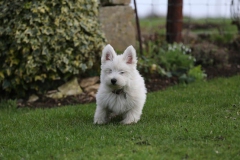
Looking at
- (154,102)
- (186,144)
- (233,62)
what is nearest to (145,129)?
(186,144)

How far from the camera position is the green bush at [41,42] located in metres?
8.83

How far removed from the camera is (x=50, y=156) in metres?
5.35

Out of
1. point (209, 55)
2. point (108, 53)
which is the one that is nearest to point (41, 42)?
point (108, 53)

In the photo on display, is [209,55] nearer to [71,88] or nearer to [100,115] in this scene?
[71,88]

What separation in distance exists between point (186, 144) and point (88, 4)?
16.1 ft

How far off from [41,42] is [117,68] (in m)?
2.74

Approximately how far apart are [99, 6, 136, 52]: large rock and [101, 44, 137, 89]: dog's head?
13.7 feet

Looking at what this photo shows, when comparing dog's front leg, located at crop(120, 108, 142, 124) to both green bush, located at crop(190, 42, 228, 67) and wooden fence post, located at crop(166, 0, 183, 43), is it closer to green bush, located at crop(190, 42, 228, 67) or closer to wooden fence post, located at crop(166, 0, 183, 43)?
green bush, located at crop(190, 42, 228, 67)

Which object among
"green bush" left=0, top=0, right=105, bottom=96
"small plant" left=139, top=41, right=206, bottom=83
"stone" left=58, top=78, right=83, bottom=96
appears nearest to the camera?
"green bush" left=0, top=0, right=105, bottom=96

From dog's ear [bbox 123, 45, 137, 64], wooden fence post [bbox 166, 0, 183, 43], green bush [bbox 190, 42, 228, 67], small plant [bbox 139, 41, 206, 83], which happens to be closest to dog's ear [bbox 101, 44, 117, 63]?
dog's ear [bbox 123, 45, 137, 64]

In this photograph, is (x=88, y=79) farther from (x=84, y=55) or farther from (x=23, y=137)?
(x=23, y=137)

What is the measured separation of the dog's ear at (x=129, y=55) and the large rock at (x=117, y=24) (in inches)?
165

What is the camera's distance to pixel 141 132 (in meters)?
6.09

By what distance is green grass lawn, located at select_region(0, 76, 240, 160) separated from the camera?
5319 mm
